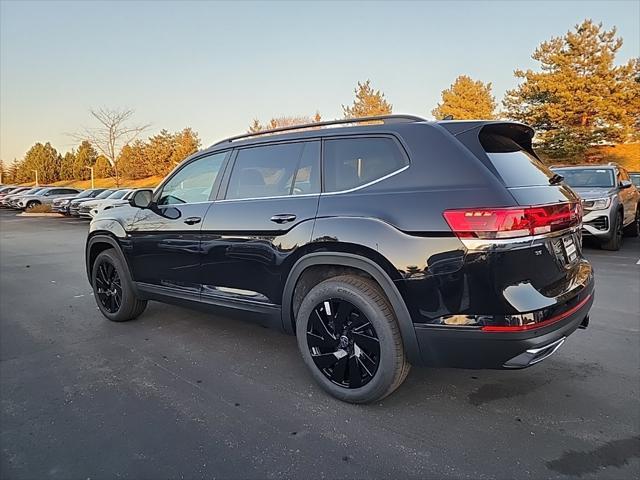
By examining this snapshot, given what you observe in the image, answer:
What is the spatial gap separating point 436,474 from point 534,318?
915mm

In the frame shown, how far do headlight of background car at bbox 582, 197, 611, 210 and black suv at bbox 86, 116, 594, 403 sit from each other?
5775mm

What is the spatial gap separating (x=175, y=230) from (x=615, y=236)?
8.08 m

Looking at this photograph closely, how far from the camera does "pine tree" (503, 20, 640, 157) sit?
85.9ft

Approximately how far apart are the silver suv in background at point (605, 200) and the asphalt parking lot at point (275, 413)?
14.3 ft

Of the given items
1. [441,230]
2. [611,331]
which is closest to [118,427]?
[441,230]

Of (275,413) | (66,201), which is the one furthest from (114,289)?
(66,201)

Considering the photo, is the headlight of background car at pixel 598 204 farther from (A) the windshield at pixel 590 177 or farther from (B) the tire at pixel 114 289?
(B) the tire at pixel 114 289

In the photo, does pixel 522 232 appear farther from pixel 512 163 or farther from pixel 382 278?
pixel 382 278

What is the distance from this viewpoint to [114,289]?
4484mm

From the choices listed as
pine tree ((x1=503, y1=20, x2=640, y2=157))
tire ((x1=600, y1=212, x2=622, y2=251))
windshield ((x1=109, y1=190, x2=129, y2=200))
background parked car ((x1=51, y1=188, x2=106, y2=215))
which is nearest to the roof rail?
tire ((x1=600, y1=212, x2=622, y2=251))

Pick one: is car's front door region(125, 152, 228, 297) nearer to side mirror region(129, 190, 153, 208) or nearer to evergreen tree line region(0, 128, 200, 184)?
side mirror region(129, 190, 153, 208)

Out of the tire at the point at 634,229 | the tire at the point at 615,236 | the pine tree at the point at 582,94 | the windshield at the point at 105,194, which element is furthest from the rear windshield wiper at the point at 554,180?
the pine tree at the point at 582,94

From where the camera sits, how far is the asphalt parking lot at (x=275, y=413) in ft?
7.20

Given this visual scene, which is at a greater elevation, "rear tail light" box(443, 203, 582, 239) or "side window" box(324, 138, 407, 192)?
"side window" box(324, 138, 407, 192)
